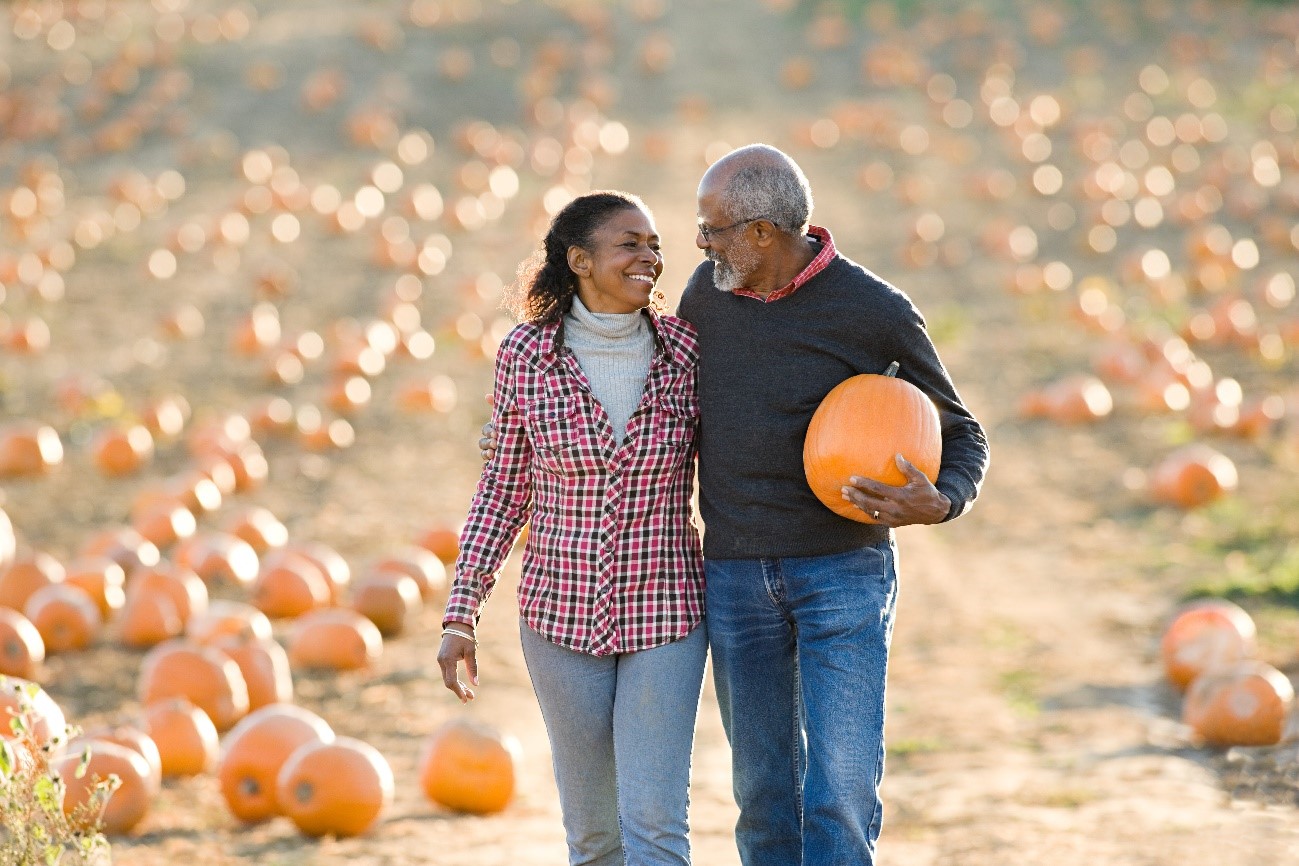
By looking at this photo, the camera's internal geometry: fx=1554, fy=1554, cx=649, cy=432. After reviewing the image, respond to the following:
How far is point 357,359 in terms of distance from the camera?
39.7 ft

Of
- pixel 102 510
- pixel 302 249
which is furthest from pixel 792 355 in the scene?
pixel 302 249

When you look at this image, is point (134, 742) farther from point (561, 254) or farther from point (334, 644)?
point (561, 254)

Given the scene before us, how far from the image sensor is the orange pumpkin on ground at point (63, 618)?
7.11 metres

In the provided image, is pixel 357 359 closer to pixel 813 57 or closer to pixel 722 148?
pixel 722 148

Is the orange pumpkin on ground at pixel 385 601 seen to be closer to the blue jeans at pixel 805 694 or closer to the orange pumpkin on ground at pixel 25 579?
the orange pumpkin on ground at pixel 25 579

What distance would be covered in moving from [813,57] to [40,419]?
58.4 ft

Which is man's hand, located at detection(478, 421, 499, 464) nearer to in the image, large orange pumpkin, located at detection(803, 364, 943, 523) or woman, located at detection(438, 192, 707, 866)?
Result: woman, located at detection(438, 192, 707, 866)

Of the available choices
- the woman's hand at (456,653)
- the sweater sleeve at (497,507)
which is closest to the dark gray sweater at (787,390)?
the sweater sleeve at (497,507)

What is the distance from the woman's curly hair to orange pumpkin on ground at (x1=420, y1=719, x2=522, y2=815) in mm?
2111

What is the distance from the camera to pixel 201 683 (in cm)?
627

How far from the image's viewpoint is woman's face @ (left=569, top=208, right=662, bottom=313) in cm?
366

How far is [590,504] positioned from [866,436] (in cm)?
67

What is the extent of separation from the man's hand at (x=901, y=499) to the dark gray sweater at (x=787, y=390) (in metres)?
0.09

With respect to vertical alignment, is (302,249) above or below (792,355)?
above
